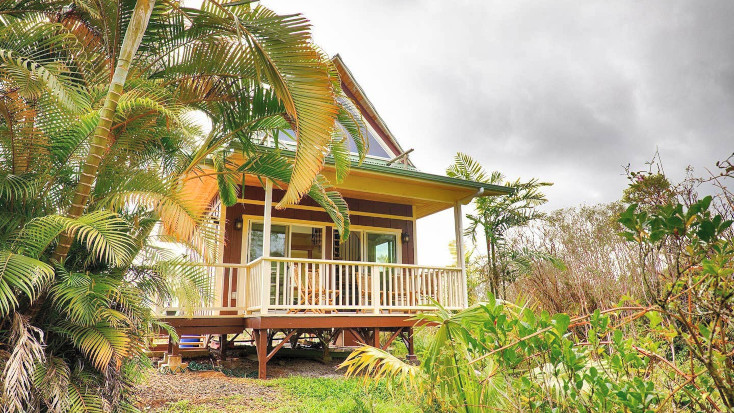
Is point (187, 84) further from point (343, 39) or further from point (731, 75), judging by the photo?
point (343, 39)

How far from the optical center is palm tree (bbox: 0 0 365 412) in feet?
12.9

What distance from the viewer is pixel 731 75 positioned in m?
3.94

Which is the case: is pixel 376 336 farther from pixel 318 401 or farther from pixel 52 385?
pixel 52 385

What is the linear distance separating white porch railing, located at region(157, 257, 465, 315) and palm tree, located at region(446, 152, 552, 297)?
3.53m

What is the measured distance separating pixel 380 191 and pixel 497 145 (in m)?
13.6

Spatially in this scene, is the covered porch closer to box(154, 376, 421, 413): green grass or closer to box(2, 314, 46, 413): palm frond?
box(154, 376, 421, 413): green grass

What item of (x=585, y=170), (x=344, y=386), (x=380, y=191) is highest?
(x=585, y=170)

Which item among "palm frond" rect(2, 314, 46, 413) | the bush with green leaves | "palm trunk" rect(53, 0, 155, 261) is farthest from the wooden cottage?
the bush with green leaves

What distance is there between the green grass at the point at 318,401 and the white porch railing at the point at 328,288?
73.0 inches

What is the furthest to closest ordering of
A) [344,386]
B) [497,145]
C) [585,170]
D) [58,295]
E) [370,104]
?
[497,145] → [585,170] → [370,104] → [344,386] → [58,295]

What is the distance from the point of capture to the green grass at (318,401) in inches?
195

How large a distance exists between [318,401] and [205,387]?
169 centimetres

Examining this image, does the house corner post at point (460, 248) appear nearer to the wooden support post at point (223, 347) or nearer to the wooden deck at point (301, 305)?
the wooden deck at point (301, 305)

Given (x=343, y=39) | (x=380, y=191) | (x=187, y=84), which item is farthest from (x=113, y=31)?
(x=343, y=39)
